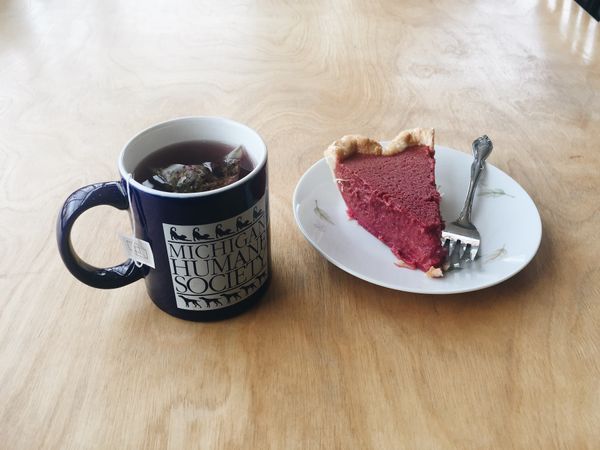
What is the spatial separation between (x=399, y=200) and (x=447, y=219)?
0.08 metres

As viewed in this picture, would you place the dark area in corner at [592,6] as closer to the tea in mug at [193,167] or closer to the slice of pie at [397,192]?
the slice of pie at [397,192]

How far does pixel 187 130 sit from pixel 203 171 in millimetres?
75

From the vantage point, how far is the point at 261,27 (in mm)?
1328

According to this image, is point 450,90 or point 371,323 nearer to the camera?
point 371,323

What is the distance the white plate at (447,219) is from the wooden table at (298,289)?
0.03m

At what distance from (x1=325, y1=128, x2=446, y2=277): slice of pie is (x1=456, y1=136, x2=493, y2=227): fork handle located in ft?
0.13

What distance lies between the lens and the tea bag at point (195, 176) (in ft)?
1.85

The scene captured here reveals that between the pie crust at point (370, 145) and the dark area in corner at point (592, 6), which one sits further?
the dark area in corner at point (592, 6)

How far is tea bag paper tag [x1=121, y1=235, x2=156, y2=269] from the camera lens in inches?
22.6

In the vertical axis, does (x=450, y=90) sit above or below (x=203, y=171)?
below

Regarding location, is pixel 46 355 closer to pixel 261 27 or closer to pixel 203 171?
pixel 203 171

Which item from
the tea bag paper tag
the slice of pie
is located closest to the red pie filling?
the slice of pie

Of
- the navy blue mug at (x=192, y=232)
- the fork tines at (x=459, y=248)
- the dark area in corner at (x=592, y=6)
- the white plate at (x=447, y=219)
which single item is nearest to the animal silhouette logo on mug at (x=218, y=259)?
the navy blue mug at (x=192, y=232)

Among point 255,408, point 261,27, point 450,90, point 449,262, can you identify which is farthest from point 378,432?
point 261,27
